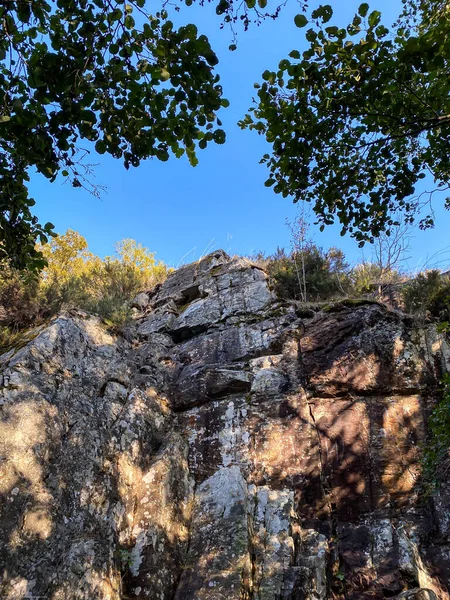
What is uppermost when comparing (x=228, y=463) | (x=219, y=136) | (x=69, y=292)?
(x=69, y=292)

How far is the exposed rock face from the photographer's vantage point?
4887mm

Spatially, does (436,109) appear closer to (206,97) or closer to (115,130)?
(206,97)

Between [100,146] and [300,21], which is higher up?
[300,21]

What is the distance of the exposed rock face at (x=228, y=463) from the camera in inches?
192

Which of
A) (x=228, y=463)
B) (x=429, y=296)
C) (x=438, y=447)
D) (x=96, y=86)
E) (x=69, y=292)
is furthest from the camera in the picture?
(x=69, y=292)

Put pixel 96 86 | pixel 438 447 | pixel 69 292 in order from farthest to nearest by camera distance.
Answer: pixel 69 292
pixel 438 447
pixel 96 86

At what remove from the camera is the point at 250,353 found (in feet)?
27.4

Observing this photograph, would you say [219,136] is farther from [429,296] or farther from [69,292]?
[69,292]

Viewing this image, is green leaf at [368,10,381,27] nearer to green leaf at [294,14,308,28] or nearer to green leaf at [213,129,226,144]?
green leaf at [294,14,308,28]

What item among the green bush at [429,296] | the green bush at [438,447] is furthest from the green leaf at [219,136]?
the green bush at [429,296]

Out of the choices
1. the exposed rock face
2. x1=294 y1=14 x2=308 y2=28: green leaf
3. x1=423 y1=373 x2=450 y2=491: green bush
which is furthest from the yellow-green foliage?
x1=423 y1=373 x2=450 y2=491: green bush

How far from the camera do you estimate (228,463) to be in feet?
21.9

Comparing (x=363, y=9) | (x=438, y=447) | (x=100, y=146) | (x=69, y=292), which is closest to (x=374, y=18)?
(x=363, y=9)

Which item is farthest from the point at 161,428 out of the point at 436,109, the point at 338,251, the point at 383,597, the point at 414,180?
the point at 338,251
